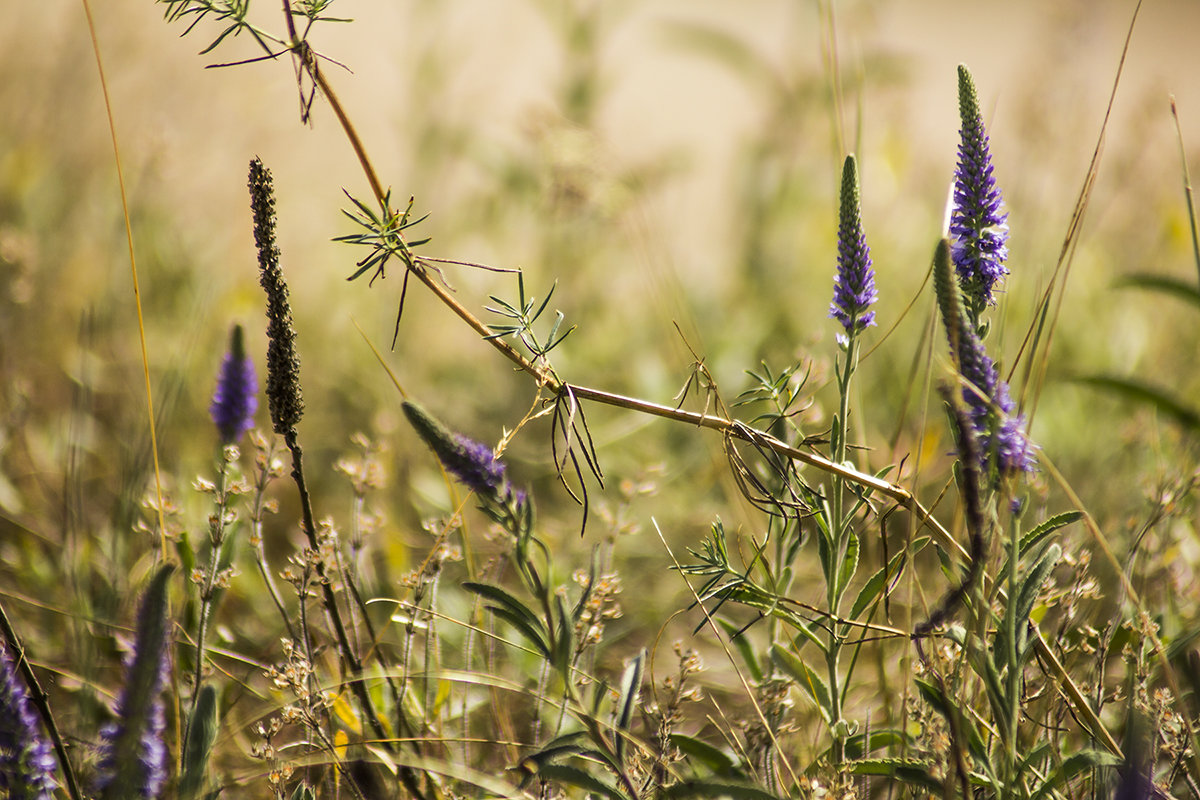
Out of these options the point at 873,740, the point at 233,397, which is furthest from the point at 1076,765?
the point at 233,397

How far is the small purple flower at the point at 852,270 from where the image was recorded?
45.1 inches

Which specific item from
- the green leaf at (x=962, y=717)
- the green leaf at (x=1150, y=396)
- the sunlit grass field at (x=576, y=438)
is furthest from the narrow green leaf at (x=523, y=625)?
the green leaf at (x=1150, y=396)

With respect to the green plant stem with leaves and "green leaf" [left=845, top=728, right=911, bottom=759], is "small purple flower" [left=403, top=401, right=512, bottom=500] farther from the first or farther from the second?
"green leaf" [left=845, top=728, right=911, bottom=759]

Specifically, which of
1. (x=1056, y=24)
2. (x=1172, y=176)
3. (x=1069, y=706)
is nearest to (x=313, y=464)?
(x=1069, y=706)

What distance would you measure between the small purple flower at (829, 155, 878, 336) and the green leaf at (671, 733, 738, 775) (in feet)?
2.11

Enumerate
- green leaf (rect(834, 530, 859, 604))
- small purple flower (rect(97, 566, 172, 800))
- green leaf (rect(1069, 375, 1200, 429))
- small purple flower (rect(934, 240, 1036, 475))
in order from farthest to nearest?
1. green leaf (rect(1069, 375, 1200, 429))
2. green leaf (rect(834, 530, 859, 604))
3. small purple flower (rect(934, 240, 1036, 475))
4. small purple flower (rect(97, 566, 172, 800))

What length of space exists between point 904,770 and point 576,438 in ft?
2.89

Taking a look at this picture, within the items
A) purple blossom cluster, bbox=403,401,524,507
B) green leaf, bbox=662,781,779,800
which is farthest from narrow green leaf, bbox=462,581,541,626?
green leaf, bbox=662,781,779,800

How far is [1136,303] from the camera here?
10.8ft

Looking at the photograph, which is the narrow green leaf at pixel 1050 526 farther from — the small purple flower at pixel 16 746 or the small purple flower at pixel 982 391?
the small purple flower at pixel 16 746

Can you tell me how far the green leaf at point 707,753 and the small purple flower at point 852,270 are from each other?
64cm

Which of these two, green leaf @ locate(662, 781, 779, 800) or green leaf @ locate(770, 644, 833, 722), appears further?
green leaf @ locate(770, 644, 833, 722)

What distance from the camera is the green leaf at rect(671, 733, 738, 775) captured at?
4.34 ft

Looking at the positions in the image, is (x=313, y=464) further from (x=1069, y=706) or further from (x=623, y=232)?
(x=1069, y=706)
